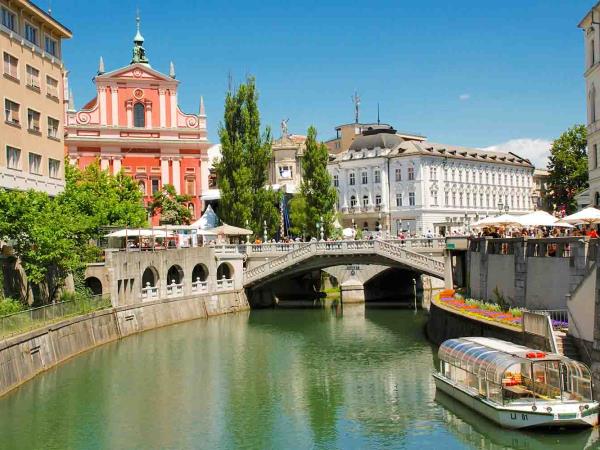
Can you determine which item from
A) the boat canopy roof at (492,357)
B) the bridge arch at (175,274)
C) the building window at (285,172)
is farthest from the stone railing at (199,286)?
the building window at (285,172)

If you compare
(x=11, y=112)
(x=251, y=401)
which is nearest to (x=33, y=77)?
(x=11, y=112)

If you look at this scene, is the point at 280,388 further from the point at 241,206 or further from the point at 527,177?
the point at 527,177

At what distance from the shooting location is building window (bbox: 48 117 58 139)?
56.1 m

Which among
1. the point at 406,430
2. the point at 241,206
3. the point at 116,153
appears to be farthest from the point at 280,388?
the point at 116,153

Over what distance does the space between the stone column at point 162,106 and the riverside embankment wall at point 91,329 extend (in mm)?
25978

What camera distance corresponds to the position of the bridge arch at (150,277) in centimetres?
6197

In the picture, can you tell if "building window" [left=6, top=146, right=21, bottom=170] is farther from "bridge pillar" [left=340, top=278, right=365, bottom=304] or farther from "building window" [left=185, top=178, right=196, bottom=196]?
"building window" [left=185, top=178, right=196, bottom=196]

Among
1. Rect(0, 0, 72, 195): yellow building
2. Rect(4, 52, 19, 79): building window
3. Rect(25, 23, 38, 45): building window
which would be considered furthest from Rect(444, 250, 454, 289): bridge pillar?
Rect(25, 23, 38, 45): building window

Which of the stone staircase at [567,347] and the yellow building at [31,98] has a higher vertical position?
the yellow building at [31,98]

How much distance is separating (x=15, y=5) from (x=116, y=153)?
37863 millimetres

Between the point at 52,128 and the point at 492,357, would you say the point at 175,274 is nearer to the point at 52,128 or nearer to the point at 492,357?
the point at 52,128

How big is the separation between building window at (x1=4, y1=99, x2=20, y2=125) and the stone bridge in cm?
2680

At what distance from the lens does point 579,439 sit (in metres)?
27.4

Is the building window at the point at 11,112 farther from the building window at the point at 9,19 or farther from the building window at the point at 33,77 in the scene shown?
the building window at the point at 9,19
